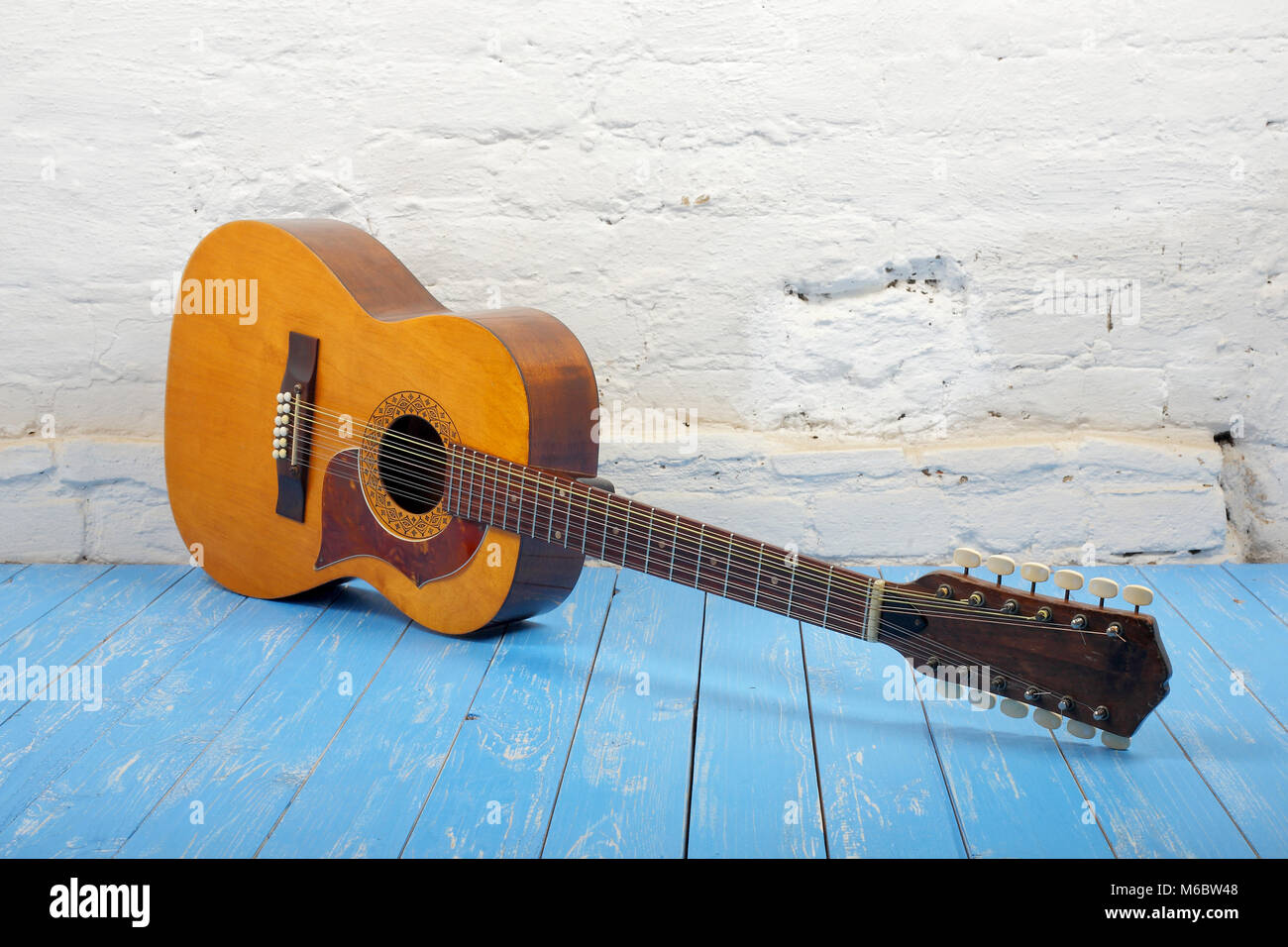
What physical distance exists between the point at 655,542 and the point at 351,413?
2.18 feet

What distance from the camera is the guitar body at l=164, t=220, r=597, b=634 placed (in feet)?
6.42

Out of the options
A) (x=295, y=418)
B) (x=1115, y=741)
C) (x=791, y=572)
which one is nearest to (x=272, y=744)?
(x=295, y=418)

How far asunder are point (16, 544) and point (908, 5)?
2.33m

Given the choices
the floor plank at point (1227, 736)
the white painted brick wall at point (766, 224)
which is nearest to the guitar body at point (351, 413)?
the white painted brick wall at point (766, 224)

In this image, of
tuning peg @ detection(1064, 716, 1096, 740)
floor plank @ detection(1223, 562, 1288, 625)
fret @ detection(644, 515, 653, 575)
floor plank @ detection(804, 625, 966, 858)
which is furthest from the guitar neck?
floor plank @ detection(1223, 562, 1288, 625)

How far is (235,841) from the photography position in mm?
1411

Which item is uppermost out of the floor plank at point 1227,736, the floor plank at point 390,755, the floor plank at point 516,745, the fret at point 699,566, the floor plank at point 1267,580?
the fret at point 699,566

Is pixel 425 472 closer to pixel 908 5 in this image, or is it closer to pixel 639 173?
pixel 639 173

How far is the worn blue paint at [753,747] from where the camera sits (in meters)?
1.43

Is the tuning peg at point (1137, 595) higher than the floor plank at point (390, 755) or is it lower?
higher

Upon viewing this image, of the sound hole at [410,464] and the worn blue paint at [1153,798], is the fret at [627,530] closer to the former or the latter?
the sound hole at [410,464]

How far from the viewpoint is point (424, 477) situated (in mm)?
2014

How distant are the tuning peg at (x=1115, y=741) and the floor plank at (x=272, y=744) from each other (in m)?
1.17

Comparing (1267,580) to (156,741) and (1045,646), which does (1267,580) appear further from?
(156,741)
